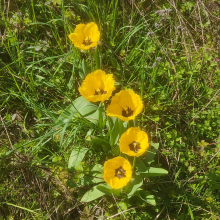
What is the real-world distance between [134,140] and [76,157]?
0.63 meters

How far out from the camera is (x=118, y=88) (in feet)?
8.85

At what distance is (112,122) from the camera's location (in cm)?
212

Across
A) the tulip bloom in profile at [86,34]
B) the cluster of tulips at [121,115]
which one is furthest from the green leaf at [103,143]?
the tulip bloom in profile at [86,34]

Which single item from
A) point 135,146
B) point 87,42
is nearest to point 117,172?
point 135,146

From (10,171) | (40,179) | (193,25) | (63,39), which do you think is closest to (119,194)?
(40,179)

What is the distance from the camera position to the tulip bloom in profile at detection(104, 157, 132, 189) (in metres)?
1.94

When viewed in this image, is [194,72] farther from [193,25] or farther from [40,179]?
[40,179]

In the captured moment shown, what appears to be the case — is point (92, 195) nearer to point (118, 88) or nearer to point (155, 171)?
point (155, 171)

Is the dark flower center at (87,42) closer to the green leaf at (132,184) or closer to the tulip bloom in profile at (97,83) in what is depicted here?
the tulip bloom in profile at (97,83)

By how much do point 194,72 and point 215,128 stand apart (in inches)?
28.4

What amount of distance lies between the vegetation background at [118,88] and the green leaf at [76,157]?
11cm

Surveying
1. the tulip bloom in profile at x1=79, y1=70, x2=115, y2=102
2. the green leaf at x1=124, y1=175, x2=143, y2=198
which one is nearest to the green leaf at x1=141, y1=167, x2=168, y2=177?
the green leaf at x1=124, y1=175, x2=143, y2=198

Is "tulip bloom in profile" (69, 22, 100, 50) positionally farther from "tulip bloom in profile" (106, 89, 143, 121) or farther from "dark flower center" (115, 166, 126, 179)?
"dark flower center" (115, 166, 126, 179)

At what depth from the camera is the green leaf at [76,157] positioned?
7.33ft
